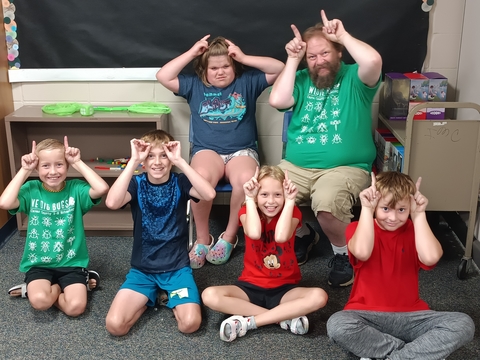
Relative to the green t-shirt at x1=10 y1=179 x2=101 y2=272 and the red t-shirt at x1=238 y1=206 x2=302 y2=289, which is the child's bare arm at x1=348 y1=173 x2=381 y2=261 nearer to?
the red t-shirt at x1=238 y1=206 x2=302 y2=289

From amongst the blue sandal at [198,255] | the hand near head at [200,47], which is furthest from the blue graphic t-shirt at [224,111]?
the blue sandal at [198,255]

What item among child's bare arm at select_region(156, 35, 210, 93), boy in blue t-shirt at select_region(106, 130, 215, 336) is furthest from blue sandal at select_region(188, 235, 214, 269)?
child's bare arm at select_region(156, 35, 210, 93)

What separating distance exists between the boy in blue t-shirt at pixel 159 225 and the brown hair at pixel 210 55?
742 mm

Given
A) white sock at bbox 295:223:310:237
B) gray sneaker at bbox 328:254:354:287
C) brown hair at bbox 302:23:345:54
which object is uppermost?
brown hair at bbox 302:23:345:54

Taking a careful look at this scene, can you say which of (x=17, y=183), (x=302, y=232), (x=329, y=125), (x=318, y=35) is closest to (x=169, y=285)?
(x=17, y=183)

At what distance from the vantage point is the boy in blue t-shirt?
2.48 metres

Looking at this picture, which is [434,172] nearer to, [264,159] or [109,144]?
[264,159]

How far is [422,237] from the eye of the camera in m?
2.11

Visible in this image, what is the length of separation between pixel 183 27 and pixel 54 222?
143cm

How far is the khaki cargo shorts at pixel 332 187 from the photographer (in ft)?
9.11

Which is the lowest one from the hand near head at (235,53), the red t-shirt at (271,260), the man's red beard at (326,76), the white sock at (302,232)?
the white sock at (302,232)

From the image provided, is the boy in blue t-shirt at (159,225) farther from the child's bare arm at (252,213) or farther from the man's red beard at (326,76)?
the man's red beard at (326,76)

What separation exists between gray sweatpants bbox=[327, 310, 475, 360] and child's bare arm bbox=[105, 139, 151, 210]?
3.29 ft

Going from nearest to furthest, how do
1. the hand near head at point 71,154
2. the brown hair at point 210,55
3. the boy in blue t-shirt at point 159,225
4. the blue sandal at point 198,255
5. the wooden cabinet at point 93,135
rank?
1. the boy in blue t-shirt at point 159,225
2. the hand near head at point 71,154
3. the blue sandal at point 198,255
4. the brown hair at point 210,55
5. the wooden cabinet at point 93,135
